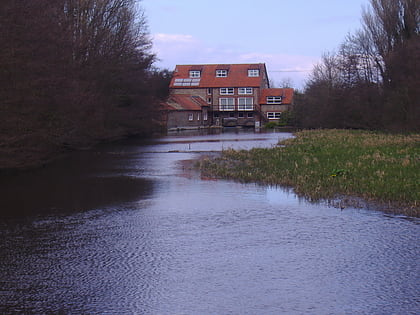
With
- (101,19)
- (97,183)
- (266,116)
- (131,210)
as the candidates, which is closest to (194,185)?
(97,183)

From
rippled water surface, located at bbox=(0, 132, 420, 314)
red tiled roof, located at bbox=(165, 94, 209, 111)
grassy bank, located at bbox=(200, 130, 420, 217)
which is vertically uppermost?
red tiled roof, located at bbox=(165, 94, 209, 111)

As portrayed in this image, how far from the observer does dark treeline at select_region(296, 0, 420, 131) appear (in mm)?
41594

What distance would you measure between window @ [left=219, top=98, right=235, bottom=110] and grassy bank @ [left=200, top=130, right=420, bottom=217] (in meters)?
67.2

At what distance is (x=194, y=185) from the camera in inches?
681

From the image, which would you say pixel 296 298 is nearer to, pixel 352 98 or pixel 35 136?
pixel 35 136

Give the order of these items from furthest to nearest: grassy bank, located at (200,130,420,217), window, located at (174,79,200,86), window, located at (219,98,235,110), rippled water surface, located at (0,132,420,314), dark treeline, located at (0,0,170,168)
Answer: window, located at (174,79,200,86), window, located at (219,98,235,110), dark treeline, located at (0,0,170,168), grassy bank, located at (200,130,420,217), rippled water surface, located at (0,132,420,314)

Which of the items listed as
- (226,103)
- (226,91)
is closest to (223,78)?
(226,91)

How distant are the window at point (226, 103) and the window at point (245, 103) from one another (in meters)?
1.15

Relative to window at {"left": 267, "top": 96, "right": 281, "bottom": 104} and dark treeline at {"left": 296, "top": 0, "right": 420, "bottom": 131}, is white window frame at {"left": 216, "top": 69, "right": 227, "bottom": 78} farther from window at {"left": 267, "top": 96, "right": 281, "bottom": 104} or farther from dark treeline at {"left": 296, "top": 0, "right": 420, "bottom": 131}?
dark treeline at {"left": 296, "top": 0, "right": 420, "bottom": 131}

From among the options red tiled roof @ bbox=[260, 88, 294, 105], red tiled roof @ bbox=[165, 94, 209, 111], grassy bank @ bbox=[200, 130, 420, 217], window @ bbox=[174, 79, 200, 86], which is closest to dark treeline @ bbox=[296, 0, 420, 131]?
grassy bank @ bbox=[200, 130, 420, 217]

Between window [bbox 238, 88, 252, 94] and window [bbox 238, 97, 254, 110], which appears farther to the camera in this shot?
window [bbox 238, 88, 252, 94]

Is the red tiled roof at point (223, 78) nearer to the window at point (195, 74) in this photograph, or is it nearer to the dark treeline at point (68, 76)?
the window at point (195, 74)

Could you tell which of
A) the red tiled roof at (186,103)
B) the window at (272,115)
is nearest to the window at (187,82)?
the red tiled roof at (186,103)

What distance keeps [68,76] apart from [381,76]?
33400 mm
